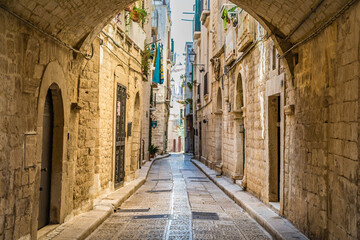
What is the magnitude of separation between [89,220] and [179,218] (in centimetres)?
169

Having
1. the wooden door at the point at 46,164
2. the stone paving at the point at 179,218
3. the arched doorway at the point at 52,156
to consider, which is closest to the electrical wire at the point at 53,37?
the arched doorway at the point at 52,156

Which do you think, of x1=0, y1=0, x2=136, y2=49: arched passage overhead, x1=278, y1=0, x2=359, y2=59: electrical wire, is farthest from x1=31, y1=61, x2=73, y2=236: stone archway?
x1=278, y1=0, x2=359, y2=59: electrical wire

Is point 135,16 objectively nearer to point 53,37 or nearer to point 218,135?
point 53,37

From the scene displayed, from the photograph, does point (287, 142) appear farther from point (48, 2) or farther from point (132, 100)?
point (132, 100)

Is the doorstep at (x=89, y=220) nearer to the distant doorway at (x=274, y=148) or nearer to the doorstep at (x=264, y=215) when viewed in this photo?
the doorstep at (x=264, y=215)

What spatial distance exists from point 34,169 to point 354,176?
386 cm

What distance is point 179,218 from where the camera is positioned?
728cm

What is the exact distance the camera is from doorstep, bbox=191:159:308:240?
5840mm

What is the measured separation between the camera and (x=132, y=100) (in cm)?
1248

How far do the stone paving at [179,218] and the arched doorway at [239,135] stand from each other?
1297 millimetres

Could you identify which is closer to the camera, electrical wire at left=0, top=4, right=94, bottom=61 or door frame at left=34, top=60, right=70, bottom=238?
electrical wire at left=0, top=4, right=94, bottom=61

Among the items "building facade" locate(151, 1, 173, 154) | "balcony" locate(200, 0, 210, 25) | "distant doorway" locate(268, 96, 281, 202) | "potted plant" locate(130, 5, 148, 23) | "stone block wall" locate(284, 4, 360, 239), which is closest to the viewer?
"stone block wall" locate(284, 4, 360, 239)

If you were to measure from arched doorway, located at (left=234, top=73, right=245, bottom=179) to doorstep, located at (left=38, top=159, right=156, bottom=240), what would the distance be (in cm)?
381

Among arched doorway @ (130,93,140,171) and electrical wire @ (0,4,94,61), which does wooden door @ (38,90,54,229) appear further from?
arched doorway @ (130,93,140,171)
